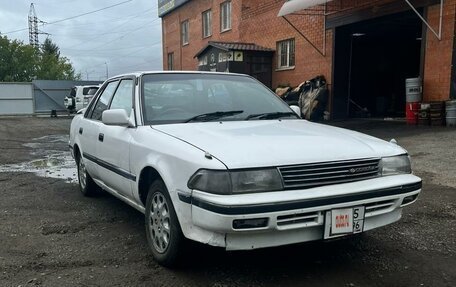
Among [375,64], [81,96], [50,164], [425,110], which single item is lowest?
[50,164]

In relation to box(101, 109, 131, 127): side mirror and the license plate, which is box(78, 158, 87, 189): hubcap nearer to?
box(101, 109, 131, 127): side mirror

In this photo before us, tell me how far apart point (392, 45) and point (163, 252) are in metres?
19.5

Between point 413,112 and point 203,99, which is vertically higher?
point 203,99

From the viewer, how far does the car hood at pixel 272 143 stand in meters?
3.06

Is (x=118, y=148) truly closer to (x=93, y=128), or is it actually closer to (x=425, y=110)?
(x=93, y=128)

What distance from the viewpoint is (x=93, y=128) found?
5266 mm

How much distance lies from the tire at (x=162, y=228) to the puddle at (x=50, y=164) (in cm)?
384

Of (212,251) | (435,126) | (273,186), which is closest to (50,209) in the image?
(212,251)

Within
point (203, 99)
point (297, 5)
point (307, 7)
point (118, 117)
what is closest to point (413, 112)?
point (307, 7)

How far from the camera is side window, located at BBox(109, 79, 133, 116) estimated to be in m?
4.55

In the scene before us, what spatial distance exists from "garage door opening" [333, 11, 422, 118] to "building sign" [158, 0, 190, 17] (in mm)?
14617

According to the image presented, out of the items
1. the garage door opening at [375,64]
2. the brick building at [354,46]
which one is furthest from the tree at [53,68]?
the garage door opening at [375,64]

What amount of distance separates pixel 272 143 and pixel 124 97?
2.12 m

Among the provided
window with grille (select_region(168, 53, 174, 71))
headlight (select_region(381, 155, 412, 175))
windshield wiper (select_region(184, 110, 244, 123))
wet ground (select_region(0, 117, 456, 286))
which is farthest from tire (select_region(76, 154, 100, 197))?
window with grille (select_region(168, 53, 174, 71))
